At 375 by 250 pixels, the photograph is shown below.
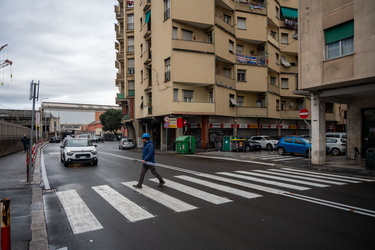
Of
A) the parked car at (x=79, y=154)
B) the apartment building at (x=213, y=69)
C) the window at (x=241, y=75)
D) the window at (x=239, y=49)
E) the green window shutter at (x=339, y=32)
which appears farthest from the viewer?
the window at (x=239, y=49)

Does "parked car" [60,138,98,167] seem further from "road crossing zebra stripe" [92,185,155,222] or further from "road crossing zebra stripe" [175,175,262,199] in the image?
"road crossing zebra stripe" [175,175,262,199]

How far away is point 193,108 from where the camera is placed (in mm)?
26359

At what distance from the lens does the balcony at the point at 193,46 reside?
25856 millimetres

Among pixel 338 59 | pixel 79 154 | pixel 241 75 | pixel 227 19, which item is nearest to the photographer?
pixel 338 59

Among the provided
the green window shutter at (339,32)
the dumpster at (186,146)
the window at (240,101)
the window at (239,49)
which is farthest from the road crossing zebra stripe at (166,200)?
the window at (239,49)

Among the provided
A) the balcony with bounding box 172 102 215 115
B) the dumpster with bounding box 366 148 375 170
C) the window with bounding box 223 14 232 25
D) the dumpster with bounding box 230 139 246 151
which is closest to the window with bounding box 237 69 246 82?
the window with bounding box 223 14 232 25

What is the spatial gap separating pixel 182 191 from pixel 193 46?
21.0 meters

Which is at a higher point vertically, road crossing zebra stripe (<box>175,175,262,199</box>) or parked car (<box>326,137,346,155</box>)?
parked car (<box>326,137,346,155</box>)

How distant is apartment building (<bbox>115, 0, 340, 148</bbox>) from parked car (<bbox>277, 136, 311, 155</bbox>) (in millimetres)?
7560

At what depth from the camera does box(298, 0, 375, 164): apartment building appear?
11.7m

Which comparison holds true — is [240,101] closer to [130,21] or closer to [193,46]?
[193,46]

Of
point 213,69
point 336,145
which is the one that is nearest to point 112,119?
point 213,69

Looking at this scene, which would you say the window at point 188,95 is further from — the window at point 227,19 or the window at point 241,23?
the window at point 241,23

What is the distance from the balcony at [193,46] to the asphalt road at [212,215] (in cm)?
1944
